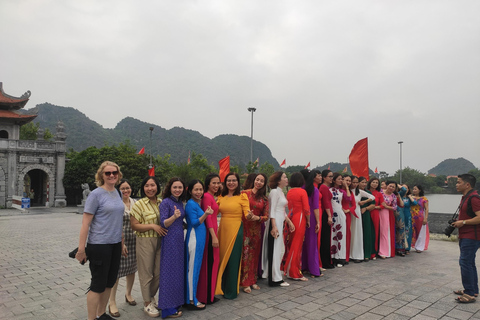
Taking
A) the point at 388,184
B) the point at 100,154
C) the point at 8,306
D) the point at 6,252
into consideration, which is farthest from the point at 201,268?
the point at 100,154

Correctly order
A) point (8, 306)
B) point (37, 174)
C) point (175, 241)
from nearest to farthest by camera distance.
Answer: point (175, 241), point (8, 306), point (37, 174)

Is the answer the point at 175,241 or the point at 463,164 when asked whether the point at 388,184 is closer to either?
the point at 175,241

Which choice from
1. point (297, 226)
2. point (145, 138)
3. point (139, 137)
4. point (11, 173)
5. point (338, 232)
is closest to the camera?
point (297, 226)

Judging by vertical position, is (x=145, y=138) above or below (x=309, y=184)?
above

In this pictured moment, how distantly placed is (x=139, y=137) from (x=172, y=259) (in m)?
94.7

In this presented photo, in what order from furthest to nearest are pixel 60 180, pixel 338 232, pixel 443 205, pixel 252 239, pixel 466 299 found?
pixel 60 180
pixel 443 205
pixel 338 232
pixel 252 239
pixel 466 299

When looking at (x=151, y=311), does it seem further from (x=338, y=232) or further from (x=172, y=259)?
(x=338, y=232)

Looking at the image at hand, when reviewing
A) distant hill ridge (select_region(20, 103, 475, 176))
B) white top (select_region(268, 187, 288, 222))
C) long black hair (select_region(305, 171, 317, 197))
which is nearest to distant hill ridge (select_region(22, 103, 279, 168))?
distant hill ridge (select_region(20, 103, 475, 176))

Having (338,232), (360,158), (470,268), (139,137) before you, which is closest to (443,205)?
(360,158)

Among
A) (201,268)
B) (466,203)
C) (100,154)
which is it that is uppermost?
(100,154)

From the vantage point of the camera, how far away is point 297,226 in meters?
5.09

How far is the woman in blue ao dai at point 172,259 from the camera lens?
362 centimetres

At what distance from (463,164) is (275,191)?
137m

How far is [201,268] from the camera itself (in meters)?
4.02
